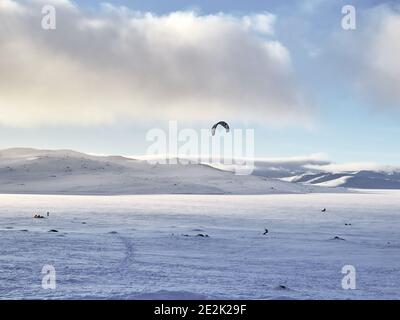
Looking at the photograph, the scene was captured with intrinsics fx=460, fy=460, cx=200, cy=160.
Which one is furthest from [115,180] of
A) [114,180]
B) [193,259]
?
[193,259]

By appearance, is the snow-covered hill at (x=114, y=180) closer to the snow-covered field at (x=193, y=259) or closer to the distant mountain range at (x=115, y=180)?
the distant mountain range at (x=115, y=180)

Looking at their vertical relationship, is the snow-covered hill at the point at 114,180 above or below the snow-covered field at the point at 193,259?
above

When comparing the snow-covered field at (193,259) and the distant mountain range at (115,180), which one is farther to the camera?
the distant mountain range at (115,180)

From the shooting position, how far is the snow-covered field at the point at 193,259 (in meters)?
7.12

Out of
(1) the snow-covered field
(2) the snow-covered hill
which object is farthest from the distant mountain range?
(1) the snow-covered field

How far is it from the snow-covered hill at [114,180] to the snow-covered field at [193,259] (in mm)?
34728

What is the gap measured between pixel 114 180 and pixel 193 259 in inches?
2015

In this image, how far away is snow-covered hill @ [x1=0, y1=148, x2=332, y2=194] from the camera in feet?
175

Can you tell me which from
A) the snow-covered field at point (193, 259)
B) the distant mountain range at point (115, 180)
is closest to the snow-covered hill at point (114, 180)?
the distant mountain range at point (115, 180)

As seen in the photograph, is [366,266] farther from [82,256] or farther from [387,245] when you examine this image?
[82,256]

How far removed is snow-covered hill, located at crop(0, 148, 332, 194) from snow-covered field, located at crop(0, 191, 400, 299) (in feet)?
114

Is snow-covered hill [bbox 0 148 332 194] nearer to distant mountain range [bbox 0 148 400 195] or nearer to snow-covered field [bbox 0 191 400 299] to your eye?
distant mountain range [bbox 0 148 400 195]

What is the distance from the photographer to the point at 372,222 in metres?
19.7
